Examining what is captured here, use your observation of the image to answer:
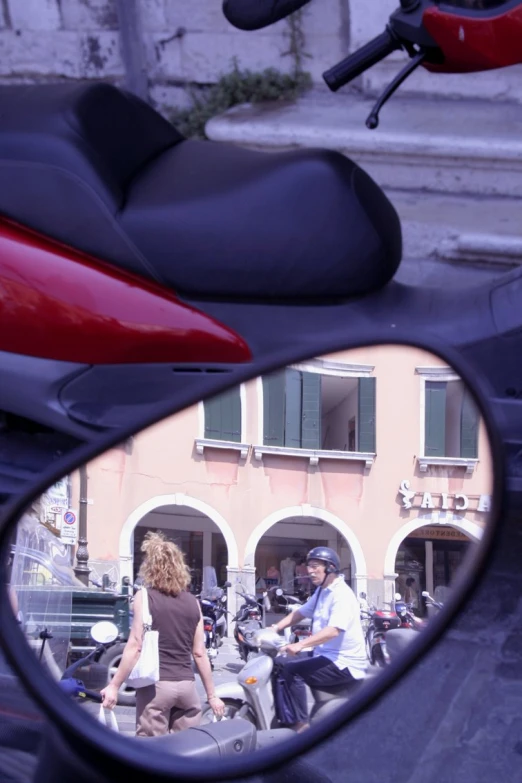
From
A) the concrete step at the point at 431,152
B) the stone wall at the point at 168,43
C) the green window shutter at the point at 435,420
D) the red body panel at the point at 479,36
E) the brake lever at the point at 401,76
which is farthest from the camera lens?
the stone wall at the point at 168,43

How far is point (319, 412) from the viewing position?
3.02ft

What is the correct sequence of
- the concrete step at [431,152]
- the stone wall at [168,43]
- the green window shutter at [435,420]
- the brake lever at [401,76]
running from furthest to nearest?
the stone wall at [168,43] < the concrete step at [431,152] < the brake lever at [401,76] < the green window shutter at [435,420]

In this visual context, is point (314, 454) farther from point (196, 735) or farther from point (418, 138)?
point (418, 138)

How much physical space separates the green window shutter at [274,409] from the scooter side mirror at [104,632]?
287 millimetres

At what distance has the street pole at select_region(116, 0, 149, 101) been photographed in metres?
3.75

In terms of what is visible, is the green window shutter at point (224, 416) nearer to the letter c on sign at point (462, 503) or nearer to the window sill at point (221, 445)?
the window sill at point (221, 445)

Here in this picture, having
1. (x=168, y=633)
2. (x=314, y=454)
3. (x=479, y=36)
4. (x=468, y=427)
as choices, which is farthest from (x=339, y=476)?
(x=479, y=36)

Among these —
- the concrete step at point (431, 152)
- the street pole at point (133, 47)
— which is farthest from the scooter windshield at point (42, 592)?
the street pole at point (133, 47)

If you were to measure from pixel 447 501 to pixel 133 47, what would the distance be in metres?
3.40

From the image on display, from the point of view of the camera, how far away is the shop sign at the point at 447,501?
90cm

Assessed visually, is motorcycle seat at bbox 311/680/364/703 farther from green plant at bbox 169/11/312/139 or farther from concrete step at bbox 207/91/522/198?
green plant at bbox 169/11/312/139

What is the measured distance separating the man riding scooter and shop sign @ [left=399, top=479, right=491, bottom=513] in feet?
0.32

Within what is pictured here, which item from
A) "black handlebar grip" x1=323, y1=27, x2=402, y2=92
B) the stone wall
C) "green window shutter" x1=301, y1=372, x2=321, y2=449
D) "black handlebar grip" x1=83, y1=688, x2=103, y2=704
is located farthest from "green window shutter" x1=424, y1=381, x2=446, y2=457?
the stone wall

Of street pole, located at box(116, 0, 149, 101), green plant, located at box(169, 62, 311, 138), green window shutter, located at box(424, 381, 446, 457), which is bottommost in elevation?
green window shutter, located at box(424, 381, 446, 457)
